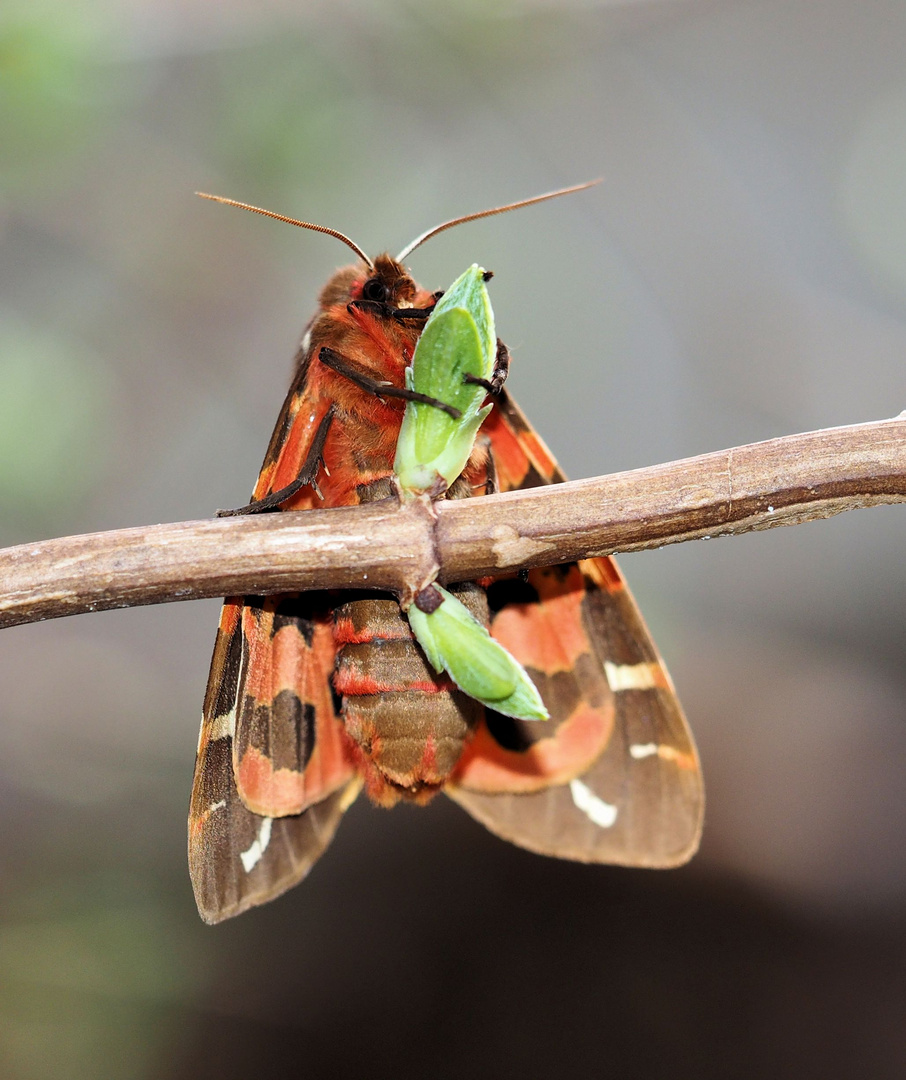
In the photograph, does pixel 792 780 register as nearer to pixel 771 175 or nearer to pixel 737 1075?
pixel 737 1075

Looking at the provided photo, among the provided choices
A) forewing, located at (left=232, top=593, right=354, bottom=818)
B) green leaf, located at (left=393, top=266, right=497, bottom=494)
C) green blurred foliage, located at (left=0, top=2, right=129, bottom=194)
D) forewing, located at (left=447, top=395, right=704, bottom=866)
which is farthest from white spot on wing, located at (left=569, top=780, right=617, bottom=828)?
green blurred foliage, located at (left=0, top=2, right=129, bottom=194)

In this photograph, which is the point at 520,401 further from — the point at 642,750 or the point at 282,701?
the point at 282,701

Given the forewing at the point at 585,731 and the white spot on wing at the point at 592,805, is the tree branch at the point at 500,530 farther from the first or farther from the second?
the white spot on wing at the point at 592,805

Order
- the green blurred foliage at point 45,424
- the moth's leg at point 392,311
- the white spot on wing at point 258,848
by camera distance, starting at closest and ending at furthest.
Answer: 1. the moth's leg at point 392,311
2. the white spot on wing at point 258,848
3. the green blurred foliage at point 45,424

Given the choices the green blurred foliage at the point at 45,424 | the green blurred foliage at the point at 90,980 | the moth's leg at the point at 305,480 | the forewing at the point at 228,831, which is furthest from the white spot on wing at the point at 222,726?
the green blurred foliage at the point at 90,980

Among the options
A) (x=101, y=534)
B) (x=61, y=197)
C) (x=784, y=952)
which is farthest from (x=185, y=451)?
(x=784, y=952)

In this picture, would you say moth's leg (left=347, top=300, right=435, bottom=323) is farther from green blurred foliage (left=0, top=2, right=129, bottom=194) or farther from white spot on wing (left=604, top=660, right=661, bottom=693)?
green blurred foliage (left=0, top=2, right=129, bottom=194)
